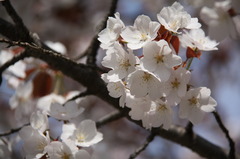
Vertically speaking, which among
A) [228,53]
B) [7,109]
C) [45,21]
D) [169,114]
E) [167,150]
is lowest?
[167,150]

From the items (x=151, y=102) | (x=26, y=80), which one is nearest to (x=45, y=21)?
(x=26, y=80)

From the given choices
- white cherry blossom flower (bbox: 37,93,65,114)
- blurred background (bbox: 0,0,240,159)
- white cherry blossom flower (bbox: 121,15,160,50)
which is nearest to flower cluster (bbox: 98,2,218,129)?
white cherry blossom flower (bbox: 121,15,160,50)

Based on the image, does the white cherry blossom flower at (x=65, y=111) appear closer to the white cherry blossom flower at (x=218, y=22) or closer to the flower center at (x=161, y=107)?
the flower center at (x=161, y=107)

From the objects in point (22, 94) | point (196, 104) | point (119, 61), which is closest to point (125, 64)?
point (119, 61)

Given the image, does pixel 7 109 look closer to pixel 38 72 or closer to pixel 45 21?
pixel 45 21

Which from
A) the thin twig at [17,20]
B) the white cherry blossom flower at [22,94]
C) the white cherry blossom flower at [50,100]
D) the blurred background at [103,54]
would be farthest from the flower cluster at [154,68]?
the blurred background at [103,54]

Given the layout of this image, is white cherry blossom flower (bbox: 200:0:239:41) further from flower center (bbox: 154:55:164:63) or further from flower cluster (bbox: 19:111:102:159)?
flower cluster (bbox: 19:111:102:159)

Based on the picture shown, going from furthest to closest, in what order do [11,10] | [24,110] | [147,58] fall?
1. [24,110]
2. [11,10]
3. [147,58]

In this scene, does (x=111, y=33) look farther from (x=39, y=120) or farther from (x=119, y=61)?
(x=39, y=120)
